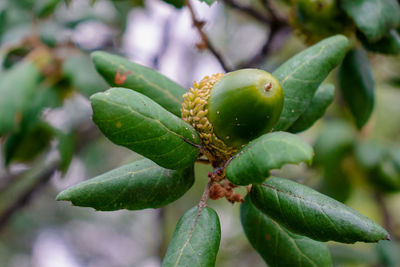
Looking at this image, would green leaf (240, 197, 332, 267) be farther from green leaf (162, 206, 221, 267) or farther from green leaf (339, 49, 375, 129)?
green leaf (339, 49, 375, 129)

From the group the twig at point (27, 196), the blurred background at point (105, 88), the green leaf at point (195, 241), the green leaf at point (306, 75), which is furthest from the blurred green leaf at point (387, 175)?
the twig at point (27, 196)

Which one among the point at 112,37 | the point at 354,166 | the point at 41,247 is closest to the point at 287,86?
the point at 354,166

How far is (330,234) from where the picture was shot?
0.85m

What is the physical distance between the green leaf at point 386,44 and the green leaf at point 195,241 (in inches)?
36.8

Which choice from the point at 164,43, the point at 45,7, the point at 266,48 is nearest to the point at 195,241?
the point at 266,48

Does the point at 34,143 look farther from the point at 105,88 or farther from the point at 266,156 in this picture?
the point at 266,156

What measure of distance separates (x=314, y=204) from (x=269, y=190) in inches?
4.6

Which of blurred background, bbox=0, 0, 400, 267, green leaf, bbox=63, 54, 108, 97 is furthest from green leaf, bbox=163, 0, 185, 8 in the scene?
green leaf, bbox=63, 54, 108, 97

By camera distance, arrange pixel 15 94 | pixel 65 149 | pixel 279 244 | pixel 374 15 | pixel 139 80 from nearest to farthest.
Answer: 1. pixel 279 244
2. pixel 139 80
3. pixel 374 15
4. pixel 15 94
5. pixel 65 149

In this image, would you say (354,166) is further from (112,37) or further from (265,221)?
(112,37)

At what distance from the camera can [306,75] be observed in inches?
43.9

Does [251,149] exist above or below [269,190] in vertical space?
above

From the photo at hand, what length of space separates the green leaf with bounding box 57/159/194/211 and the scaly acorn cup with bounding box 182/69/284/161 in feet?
0.39

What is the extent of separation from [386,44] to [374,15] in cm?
16
